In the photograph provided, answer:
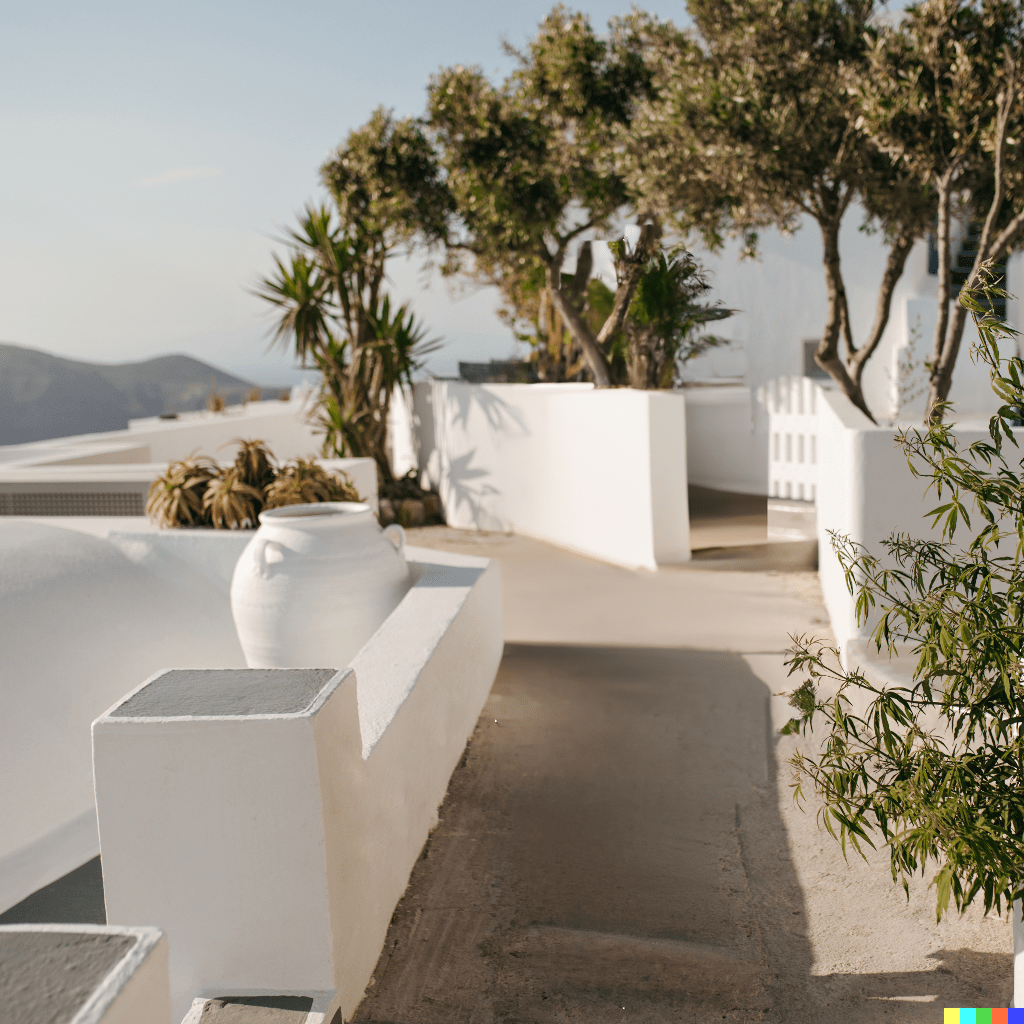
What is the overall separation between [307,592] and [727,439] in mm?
7940

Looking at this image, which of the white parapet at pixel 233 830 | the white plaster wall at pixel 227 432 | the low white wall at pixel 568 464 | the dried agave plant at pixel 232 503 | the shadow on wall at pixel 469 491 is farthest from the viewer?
the white plaster wall at pixel 227 432

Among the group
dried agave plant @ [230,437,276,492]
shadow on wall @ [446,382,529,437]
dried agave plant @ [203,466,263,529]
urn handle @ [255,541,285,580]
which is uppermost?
shadow on wall @ [446,382,529,437]

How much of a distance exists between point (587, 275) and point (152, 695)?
321 inches

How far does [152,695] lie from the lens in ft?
6.34

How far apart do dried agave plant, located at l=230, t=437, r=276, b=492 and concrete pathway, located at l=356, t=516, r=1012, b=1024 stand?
1.82m

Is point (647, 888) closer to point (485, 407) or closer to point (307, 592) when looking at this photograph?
point (307, 592)

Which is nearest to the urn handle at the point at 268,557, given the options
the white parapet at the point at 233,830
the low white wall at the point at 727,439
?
the white parapet at the point at 233,830

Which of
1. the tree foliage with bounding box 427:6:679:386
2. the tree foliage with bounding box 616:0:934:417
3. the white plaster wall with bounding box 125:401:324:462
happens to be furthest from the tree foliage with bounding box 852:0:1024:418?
the white plaster wall with bounding box 125:401:324:462

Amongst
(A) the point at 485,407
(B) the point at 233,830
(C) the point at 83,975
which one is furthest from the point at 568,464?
(C) the point at 83,975

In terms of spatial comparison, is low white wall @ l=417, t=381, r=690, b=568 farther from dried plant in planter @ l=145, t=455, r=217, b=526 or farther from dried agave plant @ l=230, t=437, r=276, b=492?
dried plant in planter @ l=145, t=455, r=217, b=526

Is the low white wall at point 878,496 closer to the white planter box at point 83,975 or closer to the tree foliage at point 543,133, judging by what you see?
the white planter box at point 83,975

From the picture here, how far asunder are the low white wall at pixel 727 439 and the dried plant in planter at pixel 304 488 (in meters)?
6.32

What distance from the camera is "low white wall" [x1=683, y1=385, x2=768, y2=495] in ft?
34.7

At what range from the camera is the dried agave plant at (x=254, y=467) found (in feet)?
17.0
